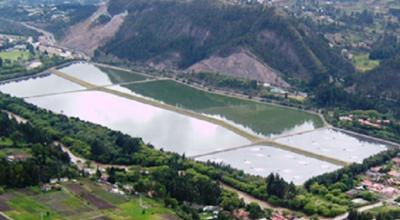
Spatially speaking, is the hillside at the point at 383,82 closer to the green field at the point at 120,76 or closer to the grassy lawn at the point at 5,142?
the green field at the point at 120,76

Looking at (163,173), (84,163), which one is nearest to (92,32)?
(84,163)

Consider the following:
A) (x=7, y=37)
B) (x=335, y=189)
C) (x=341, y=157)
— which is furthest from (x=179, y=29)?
(x=335, y=189)

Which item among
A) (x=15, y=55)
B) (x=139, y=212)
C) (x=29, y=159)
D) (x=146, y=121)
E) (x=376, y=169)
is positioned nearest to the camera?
(x=139, y=212)

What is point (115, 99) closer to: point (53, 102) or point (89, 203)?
point (53, 102)

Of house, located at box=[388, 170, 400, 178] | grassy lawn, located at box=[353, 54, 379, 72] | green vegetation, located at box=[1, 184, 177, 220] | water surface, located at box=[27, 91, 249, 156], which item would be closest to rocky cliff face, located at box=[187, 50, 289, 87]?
grassy lawn, located at box=[353, 54, 379, 72]

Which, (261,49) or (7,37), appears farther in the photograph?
(7,37)

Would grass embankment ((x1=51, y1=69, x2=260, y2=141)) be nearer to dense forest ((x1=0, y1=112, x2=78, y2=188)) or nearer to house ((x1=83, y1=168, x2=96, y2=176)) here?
house ((x1=83, y1=168, x2=96, y2=176))

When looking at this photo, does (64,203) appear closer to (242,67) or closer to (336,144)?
(336,144)

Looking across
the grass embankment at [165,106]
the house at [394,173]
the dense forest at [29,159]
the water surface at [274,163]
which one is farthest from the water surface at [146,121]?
the house at [394,173]
